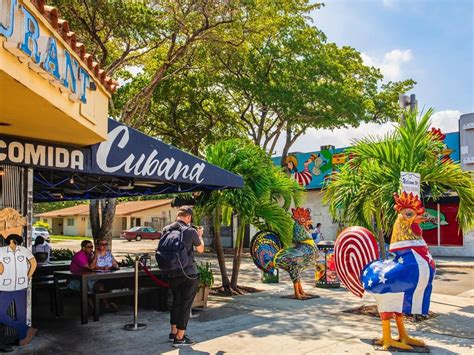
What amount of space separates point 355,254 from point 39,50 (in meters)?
5.02

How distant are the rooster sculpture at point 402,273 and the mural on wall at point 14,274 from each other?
15.3ft

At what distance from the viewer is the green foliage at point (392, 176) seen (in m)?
8.70

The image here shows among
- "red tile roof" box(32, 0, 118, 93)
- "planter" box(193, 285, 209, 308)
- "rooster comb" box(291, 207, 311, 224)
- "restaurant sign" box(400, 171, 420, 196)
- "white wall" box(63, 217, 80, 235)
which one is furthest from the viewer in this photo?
"white wall" box(63, 217, 80, 235)

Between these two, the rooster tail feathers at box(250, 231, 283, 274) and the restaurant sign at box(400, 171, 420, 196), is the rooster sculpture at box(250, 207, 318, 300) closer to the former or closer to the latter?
the rooster tail feathers at box(250, 231, 283, 274)

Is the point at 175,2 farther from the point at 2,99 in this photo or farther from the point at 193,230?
the point at 2,99

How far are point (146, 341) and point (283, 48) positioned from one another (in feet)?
62.4

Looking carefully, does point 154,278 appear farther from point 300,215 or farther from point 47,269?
point 300,215

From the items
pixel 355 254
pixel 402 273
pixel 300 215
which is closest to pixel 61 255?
pixel 300 215

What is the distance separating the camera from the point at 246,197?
10781mm

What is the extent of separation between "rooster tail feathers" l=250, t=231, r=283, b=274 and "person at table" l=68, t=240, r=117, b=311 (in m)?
3.26

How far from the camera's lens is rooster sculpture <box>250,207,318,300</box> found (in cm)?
1055

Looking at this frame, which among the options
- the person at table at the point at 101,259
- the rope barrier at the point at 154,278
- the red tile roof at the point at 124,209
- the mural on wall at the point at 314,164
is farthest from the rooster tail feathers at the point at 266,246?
the red tile roof at the point at 124,209

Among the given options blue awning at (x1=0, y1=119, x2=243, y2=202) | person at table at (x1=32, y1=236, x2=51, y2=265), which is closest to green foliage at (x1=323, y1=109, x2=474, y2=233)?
blue awning at (x1=0, y1=119, x2=243, y2=202)

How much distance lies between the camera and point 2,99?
4.61 meters
